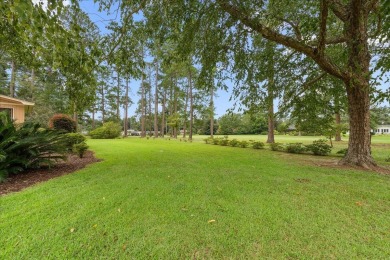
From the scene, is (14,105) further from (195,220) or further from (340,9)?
(340,9)

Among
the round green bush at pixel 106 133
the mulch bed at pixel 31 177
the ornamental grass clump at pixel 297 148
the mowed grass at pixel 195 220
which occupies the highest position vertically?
the round green bush at pixel 106 133

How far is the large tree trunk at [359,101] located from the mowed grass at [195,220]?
217cm

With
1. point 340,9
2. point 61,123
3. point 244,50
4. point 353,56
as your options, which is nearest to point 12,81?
point 61,123

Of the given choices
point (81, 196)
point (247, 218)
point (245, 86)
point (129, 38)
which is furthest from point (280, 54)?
point (81, 196)

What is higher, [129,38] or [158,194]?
[129,38]

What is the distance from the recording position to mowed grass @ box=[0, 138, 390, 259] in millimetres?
1763

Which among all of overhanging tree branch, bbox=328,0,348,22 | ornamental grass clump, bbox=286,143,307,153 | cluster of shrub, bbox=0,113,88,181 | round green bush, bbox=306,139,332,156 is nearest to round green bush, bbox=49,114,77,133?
cluster of shrub, bbox=0,113,88,181

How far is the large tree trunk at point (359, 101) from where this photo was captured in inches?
195

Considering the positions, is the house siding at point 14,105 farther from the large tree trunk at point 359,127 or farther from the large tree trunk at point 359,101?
the large tree trunk at point 359,127

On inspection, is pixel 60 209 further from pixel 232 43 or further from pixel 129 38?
pixel 232 43

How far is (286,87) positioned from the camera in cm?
722

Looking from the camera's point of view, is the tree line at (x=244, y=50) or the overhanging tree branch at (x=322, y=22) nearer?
the overhanging tree branch at (x=322, y=22)

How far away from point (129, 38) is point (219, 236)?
5.25 m

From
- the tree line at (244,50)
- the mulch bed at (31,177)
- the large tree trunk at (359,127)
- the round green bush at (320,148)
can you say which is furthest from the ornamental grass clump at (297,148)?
the mulch bed at (31,177)
